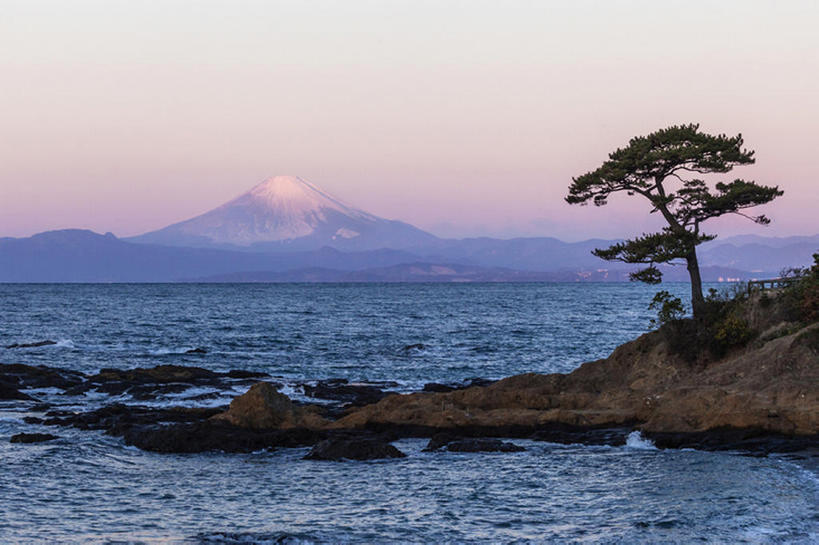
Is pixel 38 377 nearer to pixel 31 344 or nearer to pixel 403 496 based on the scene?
pixel 31 344

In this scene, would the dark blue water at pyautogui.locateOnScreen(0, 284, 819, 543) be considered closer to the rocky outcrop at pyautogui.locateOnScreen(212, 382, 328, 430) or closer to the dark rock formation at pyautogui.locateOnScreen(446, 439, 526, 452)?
the dark rock formation at pyautogui.locateOnScreen(446, 439, 526, 452)

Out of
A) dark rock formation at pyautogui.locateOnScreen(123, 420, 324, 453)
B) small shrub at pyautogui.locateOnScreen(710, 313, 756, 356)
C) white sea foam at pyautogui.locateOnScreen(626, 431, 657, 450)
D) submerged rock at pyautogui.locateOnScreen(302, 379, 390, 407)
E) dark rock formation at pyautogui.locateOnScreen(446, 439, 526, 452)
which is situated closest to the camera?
dark rock formation at pyautogui.locateOnScreen(446, 439, 526, 452)

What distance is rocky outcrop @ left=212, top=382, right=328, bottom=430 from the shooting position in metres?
27.2

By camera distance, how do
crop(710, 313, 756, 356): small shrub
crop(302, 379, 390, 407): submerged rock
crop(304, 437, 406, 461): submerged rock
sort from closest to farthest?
crop(304, 437, 406, 461): submerged rock, crop(710, 313, 756, 356): small shrub, crop(302, 379, 390, 407): submerged rock

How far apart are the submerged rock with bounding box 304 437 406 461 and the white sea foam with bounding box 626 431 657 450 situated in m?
6.89

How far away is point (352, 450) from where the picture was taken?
2361cm

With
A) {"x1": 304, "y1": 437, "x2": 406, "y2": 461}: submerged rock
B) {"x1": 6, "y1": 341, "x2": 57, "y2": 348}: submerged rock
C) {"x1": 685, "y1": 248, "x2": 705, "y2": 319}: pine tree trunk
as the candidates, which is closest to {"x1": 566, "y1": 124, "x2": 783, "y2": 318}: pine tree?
{"x1": 685, "y1": 248, "x2": 705, "y2": 319}: pine tree trunk

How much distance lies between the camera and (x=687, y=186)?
38.7 meters

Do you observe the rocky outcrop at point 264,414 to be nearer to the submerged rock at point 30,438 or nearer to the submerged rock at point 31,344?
the submerged rock at point 30,438

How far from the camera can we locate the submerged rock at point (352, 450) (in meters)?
23.4

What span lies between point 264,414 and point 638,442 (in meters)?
11.9

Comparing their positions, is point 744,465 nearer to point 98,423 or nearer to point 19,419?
point 98,423

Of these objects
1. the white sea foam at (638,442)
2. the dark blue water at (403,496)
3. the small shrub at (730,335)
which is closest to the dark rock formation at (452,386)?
the small shrub at (730,335)

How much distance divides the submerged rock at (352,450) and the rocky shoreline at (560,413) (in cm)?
3
